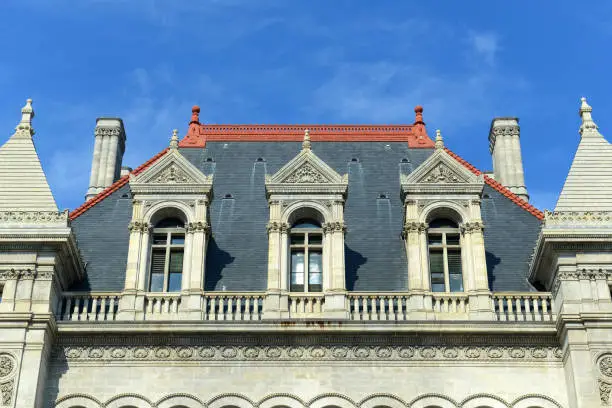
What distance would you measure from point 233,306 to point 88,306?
4.04 m

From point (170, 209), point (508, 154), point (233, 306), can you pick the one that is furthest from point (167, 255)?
point (508, 154)

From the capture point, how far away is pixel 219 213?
117 feet

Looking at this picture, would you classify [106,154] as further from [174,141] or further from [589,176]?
[589,176]

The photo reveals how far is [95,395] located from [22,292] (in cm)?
337

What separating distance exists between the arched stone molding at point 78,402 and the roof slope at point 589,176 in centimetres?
1354

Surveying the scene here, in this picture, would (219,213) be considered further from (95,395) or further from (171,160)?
(95,395)

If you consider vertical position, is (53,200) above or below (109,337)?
above

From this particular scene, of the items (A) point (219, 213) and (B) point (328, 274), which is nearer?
(B) point (328, 274)

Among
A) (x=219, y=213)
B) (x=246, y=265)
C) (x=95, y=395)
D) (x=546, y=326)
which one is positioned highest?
(x=219, y=213)

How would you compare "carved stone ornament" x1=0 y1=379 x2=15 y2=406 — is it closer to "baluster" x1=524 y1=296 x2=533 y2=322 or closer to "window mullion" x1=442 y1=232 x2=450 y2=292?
"window mullion" x1=442 y1=232 x2=450 y2=292

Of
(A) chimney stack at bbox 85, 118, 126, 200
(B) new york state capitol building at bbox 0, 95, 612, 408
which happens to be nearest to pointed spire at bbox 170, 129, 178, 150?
(B) new york state capitol building at bbox 0, 95, 612, 408

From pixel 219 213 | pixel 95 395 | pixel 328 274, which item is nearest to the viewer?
pixel 95 395

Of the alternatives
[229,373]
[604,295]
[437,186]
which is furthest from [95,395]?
[604,295]

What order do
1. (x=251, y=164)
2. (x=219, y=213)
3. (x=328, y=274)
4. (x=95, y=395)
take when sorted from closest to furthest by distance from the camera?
(x=95, y=395) < (x=328, y=274) < (x=219, y=213) < (x=251, y=164)
